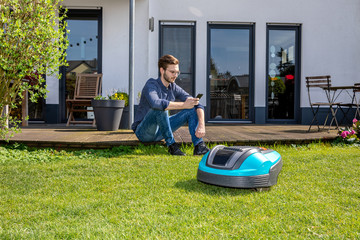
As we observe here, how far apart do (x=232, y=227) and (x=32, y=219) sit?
1117 millimetres

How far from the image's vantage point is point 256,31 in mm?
7793

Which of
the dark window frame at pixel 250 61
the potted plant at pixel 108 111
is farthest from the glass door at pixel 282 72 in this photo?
the potted plant at pixel 108 111

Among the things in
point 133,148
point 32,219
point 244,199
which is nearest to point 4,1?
point 133,148

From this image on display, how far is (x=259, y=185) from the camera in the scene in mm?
2275

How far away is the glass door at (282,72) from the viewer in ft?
26.2

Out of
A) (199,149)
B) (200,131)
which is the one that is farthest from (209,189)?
(199,149)

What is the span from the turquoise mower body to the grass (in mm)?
84

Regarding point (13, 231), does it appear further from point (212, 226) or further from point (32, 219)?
point (212, 226)

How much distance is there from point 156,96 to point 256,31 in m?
5.22

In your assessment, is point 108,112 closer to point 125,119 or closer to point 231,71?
point 125,119

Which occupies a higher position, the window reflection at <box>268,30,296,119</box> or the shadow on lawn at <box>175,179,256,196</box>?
the window reflection at <box>268,30,296,119</box>

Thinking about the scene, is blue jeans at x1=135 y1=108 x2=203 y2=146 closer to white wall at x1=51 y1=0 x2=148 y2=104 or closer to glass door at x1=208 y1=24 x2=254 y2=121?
white wall at x1=51 y1=0 x2=148 y2=104

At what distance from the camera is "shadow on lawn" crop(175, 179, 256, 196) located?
231 centimetres

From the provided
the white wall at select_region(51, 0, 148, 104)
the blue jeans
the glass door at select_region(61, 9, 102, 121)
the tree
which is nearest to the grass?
the blue jeans
